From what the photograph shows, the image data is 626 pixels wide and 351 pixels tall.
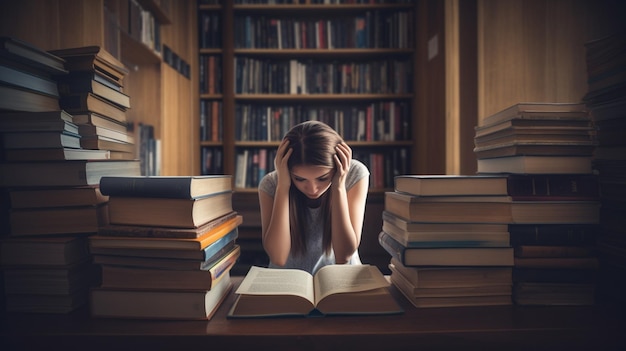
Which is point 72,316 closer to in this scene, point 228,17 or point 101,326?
point 101,326

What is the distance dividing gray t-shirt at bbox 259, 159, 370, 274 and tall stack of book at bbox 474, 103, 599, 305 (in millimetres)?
694

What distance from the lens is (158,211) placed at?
64cm

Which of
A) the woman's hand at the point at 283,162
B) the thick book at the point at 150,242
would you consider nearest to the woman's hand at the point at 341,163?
the woman's hand at the point at 283,162

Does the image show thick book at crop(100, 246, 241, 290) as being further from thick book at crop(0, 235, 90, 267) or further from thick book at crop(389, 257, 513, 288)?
thick book at crop(389, 257, 513, 288)

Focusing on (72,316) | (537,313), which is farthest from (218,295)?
(537,313)

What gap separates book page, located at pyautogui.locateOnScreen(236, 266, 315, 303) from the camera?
63cm

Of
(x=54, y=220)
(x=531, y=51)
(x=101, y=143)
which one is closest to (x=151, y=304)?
(x=54, y=220)

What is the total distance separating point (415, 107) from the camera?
2.72m

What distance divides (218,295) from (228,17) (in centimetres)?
247

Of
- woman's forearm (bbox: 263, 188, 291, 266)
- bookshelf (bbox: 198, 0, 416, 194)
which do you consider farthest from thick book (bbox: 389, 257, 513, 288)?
bookshelf (bbox: 198, 0, 416, 194)

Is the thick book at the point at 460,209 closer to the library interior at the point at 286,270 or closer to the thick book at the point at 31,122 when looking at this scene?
the library interior at the point at 286,270

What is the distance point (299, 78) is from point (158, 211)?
226 centimetres

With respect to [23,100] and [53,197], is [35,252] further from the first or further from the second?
[23,100]

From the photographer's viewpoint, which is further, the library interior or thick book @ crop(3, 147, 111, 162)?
Answer: thick book @ crop(3, 147, 111, 162)
